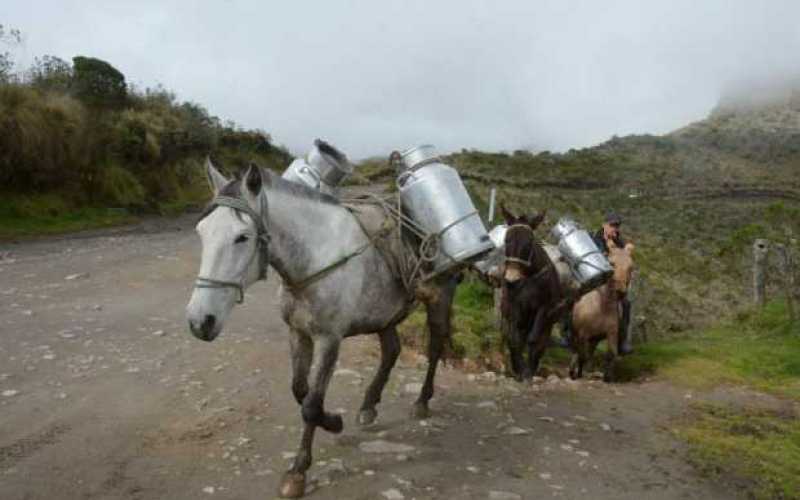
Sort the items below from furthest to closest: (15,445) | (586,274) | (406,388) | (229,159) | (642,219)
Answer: (229,159) < (642,219) < (586,274) < (406,388) < (15,445)

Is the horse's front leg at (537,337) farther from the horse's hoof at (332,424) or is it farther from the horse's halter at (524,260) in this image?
the horse's hoof at (332,424)

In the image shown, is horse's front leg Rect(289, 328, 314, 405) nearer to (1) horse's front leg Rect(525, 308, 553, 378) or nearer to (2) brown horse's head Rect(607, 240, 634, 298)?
(1) horse's front leg Rect(525, 308, 553, 378)

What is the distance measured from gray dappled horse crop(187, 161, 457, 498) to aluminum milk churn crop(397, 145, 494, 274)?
12.1 inches

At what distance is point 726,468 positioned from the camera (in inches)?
203

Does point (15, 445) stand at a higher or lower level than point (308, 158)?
lower

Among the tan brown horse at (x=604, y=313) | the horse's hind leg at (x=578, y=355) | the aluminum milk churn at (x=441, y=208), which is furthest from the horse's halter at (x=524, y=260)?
the aluminum milk churn at (x=441, y=208)

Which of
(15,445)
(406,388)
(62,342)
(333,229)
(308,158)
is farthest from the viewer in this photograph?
(62,342)

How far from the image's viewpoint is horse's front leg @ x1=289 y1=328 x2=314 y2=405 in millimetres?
4738

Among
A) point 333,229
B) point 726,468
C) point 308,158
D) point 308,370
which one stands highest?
point 308,158

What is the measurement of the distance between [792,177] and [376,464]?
40451mm

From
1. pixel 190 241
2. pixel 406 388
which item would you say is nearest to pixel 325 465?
pixel 406 388

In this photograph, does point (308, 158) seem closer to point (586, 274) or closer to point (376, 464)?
point (376, 464)

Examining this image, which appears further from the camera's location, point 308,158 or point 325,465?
point 308,158

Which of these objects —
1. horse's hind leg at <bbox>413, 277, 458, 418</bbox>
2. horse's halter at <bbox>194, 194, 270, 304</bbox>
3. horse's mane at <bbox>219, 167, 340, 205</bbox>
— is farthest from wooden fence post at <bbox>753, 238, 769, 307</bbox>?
horse's halter at <bbox>194, 194, 270, 304</bbox>
